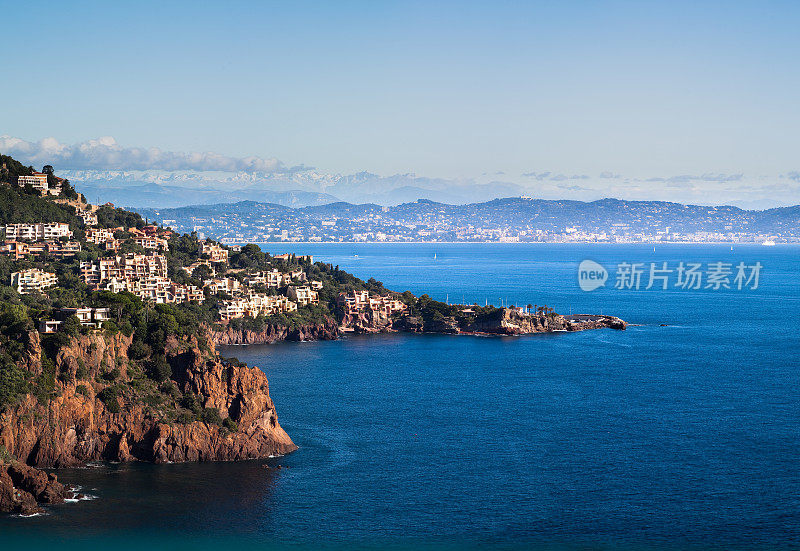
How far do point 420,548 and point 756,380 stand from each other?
37310 mm

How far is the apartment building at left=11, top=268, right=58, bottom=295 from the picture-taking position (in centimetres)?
7206

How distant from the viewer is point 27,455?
126ft

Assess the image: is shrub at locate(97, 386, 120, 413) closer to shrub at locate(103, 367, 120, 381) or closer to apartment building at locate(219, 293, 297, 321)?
shrub at locate(103, 367, 120, 381)

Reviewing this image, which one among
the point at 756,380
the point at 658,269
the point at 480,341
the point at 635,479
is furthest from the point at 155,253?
the point at 658,269

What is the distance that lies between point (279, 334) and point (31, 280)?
2173 cm

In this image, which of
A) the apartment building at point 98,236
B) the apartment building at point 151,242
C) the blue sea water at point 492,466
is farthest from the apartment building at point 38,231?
the blue sea water at point 492,466

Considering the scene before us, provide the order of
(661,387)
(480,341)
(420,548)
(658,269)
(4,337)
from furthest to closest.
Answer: (658,269), (480,341), (661,387), (4,337), (420,548)

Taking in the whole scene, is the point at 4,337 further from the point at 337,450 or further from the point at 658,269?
the point at 658,269

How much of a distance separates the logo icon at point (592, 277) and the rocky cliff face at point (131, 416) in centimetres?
10258

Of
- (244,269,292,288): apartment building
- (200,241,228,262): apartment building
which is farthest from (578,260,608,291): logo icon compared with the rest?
(200,241,228,262): apartment building

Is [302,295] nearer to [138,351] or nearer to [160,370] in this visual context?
[138,351]

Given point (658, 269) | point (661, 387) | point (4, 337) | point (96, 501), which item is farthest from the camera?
point (658, 269)

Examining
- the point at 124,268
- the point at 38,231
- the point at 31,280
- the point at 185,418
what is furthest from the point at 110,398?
the point at 38,231

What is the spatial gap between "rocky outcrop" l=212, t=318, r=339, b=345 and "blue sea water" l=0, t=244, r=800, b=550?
223 inches
